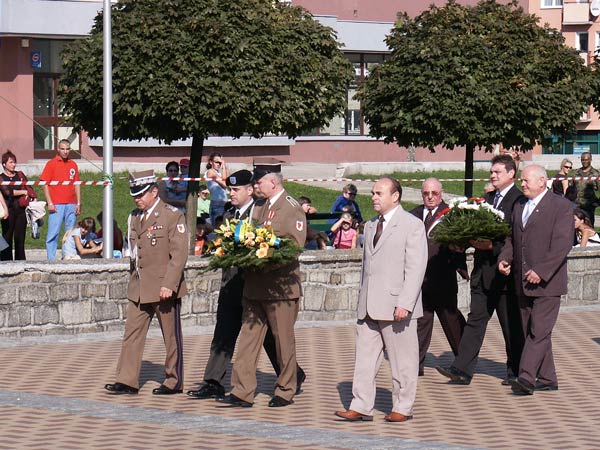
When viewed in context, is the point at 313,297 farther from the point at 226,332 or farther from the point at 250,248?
the point at 250,248

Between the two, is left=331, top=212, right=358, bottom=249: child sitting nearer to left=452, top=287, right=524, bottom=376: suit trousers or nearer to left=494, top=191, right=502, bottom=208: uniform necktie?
left=494, top=191, right=502, bottom=208: uniform necktie

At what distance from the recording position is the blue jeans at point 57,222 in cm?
1964

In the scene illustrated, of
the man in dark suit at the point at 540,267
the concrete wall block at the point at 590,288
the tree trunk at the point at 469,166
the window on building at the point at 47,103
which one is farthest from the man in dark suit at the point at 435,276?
the window on building at the point at 47,103

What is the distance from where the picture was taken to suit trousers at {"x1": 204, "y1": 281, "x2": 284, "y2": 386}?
11703mm

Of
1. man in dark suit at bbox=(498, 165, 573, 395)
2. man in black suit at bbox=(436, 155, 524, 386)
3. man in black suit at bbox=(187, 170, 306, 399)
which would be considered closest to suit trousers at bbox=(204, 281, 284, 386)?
man in black suit at bbox=(187, 170, 306, 399)

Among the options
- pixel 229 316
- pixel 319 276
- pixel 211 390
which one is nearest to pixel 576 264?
pixel 319 276

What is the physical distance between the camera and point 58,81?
104 feet

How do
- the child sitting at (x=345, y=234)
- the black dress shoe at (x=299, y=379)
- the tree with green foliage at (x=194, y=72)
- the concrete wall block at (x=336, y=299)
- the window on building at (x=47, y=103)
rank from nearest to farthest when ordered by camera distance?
the black dress shoe at (x=299, y=379) < the concrete wall block at (x=336, y=299) < the tree with green foliage at (x=194, y=72) < the child sitting at (x=345, y=234) < the window on building at (x=47, y=103)

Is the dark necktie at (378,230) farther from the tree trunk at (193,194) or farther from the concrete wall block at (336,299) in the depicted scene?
the tree trunk at (193,194)

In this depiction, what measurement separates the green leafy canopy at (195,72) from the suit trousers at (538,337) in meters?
9.02

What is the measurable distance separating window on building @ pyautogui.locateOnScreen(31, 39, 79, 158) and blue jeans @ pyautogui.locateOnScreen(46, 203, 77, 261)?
698 inches

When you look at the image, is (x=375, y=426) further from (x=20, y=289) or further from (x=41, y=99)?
(x=41, y=99)

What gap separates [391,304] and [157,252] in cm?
214

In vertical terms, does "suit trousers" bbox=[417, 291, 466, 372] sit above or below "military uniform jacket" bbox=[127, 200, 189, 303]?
below
